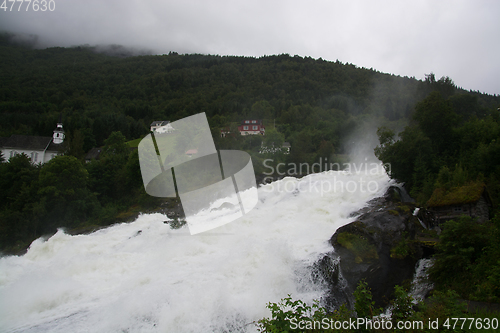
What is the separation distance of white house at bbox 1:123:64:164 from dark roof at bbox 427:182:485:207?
56.6 m

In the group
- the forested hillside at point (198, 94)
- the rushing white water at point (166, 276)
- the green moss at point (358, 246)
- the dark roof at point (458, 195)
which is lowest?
the rushing white water at point (166, 276)

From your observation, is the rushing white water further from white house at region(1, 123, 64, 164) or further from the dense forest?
white house at region(1, 123, 64, 164)

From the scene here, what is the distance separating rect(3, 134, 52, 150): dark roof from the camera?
2077 inches

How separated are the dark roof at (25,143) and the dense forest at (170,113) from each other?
15.8 feet

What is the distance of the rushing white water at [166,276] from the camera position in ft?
29.7

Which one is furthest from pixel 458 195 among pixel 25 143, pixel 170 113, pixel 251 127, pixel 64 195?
pixel 170 113

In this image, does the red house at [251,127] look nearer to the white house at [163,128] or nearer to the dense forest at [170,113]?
the dense forest at [170,113]

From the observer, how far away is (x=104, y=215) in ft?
92.7

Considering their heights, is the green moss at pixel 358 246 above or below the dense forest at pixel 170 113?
below

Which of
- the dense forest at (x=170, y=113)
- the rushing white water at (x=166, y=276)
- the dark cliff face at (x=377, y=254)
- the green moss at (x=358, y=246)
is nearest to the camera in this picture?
the rushing white water at (x=166, y=276)

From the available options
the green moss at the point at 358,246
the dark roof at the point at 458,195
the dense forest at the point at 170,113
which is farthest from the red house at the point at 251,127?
the green moss at the point at 358,246

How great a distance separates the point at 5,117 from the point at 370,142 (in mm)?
88405

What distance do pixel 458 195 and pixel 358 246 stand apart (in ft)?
26.6

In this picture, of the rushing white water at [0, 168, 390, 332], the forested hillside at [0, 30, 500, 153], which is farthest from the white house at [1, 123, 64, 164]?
the rushing white water at [0, 168, 390, 332]
